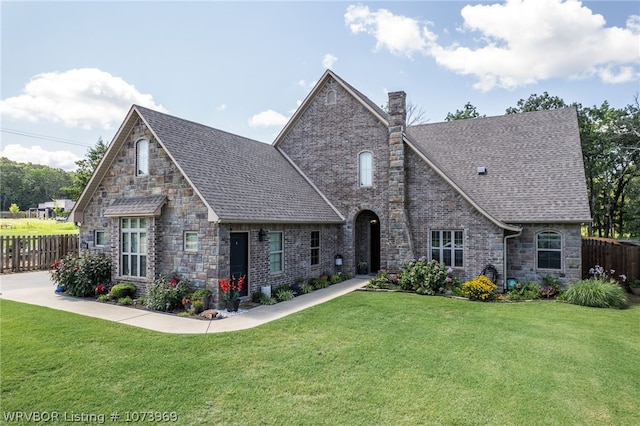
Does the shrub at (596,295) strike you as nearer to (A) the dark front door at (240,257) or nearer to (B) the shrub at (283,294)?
(B) the shrub at (283,294)

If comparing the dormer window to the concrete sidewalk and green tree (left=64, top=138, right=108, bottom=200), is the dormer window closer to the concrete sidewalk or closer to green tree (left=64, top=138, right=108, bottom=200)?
the concrete sidewalk

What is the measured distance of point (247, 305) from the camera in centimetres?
1112

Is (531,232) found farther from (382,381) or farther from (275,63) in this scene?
(275,63)

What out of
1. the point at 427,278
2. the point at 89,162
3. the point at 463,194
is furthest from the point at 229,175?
the point at 89,162

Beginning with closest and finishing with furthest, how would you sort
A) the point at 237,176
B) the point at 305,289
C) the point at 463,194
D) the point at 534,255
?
1. the point at 237,176
2. the point at 305,289
3. the point at 534,255
4. the point at 463,194

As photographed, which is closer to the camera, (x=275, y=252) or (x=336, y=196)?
(x=275, y=252)

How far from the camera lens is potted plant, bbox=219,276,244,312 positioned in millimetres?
10266

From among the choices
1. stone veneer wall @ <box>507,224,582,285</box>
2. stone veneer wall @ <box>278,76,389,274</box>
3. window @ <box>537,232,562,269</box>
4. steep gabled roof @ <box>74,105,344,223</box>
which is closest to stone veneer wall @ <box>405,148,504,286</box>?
stone veneer wall @ <box>507,224,582,285</box>

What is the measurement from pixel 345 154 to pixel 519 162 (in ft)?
25.0

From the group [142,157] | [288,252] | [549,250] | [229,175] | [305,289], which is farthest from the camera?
[549,250]

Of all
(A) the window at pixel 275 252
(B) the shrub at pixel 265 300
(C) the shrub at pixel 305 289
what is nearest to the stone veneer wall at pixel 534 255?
(C) the shrub at pixel 305 289

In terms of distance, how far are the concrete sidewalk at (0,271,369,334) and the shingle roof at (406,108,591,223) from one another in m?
6.71

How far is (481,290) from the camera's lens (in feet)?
40.5

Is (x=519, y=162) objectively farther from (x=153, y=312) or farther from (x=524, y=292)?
(x=153, y=312)
